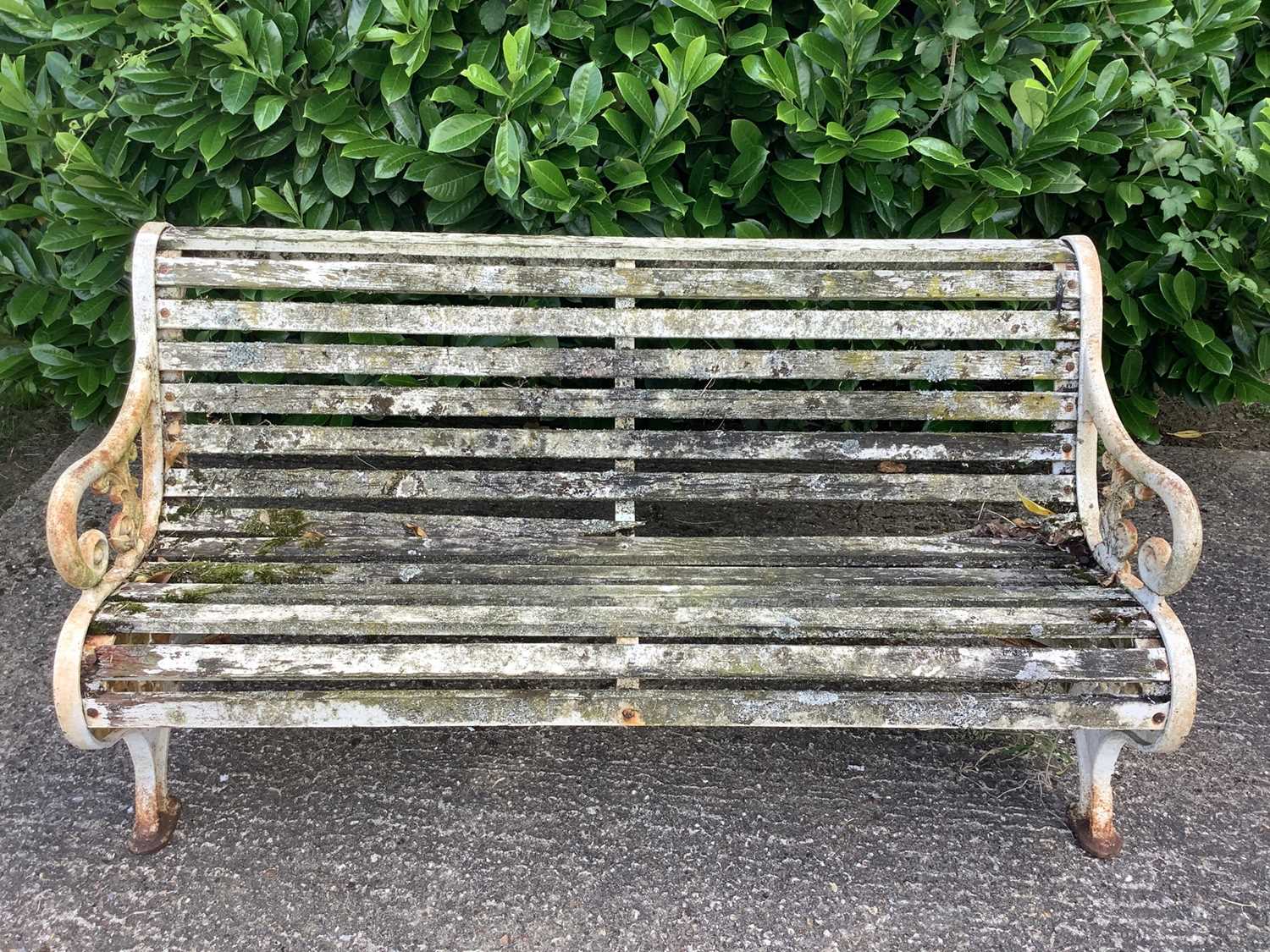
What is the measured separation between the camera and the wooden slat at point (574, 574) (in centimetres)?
211

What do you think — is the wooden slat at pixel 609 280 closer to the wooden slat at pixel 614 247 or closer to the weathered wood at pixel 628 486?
the wooden slat at pixel 614 247

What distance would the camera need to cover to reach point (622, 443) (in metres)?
2.37

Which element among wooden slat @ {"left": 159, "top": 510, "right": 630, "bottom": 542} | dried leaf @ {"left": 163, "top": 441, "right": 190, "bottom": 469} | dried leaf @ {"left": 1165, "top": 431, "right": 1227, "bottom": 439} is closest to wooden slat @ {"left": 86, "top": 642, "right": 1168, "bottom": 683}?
wooden slat @ {"left": 159, "top": 510, "right": 630, "bottom": 542}

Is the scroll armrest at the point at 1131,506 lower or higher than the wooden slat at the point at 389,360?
lower

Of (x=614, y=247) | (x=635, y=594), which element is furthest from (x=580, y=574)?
(x=614, y=247)

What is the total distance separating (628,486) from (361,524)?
0.73m

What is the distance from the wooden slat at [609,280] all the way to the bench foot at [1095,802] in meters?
1.14

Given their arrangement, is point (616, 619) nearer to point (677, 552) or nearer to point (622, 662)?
point (622, 662)

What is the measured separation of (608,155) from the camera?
8.81ft

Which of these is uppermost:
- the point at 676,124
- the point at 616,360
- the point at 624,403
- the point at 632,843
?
the point at 676,124

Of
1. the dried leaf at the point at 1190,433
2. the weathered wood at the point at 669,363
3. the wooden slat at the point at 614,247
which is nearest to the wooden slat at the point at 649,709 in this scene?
the weathered wood at the point at 669,363

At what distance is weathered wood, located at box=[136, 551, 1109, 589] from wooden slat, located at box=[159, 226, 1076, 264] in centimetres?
82

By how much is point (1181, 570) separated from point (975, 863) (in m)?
0.82

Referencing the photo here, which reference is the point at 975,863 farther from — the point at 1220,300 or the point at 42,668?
the point at 42,668
